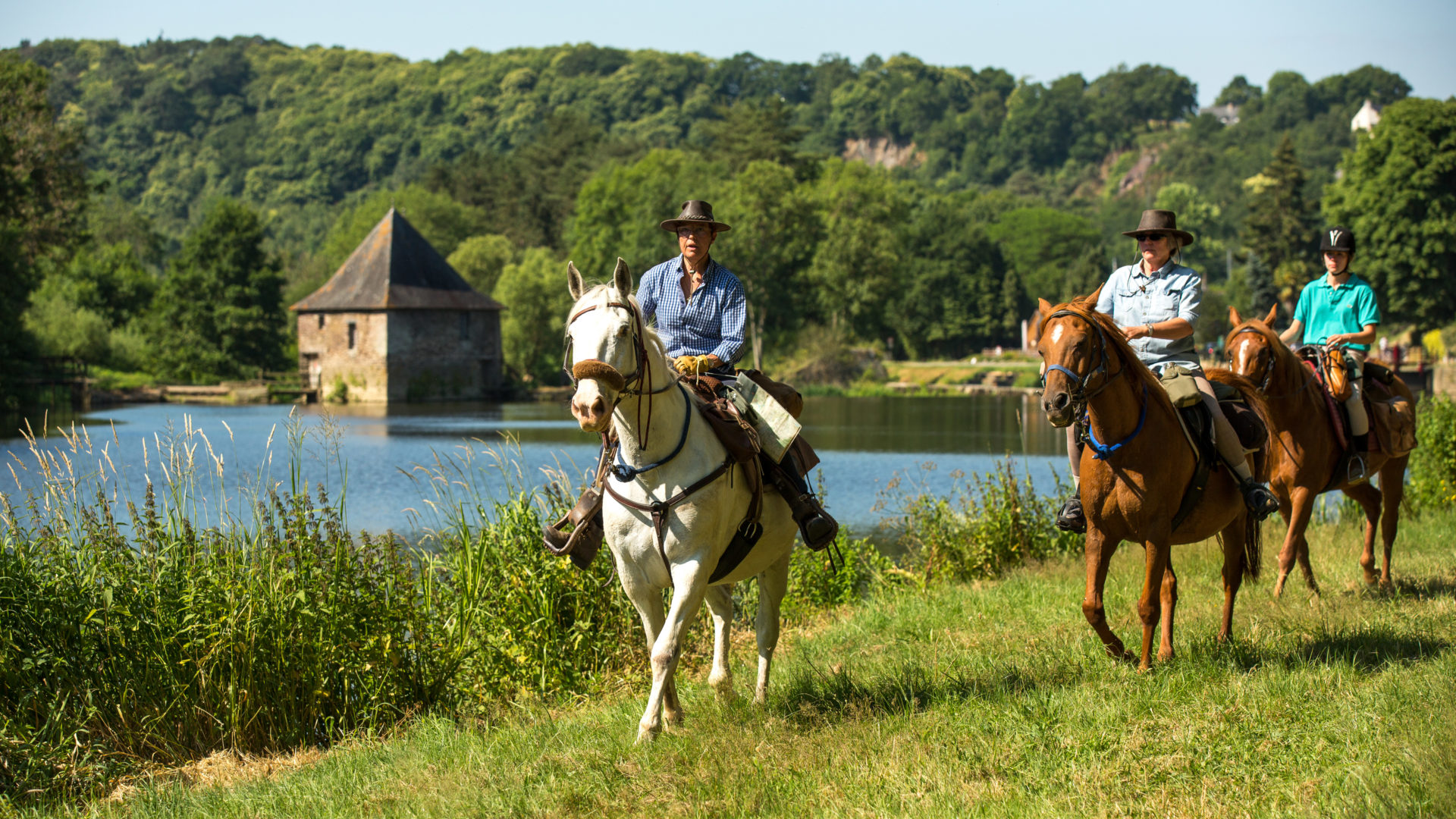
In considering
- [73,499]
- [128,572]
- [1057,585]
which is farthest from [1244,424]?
[73,499]

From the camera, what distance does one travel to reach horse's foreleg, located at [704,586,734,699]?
6.45m

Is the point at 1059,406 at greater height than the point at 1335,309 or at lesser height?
lesser

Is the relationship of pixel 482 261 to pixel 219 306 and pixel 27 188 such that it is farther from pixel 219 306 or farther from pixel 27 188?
pixel 27 188

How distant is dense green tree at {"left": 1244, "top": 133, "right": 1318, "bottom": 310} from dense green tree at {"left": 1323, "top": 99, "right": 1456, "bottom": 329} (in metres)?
20.2

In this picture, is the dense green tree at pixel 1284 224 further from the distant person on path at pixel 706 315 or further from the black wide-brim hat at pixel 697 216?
the black wide-brim hat at pixel 697 216

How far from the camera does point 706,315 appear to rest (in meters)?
6.59

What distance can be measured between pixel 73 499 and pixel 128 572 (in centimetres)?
76

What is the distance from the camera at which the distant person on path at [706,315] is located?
21.3ft

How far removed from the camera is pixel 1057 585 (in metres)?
9.55

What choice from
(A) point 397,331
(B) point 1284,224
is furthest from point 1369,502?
(B) point 1284,224

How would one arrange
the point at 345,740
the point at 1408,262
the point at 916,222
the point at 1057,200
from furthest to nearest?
the point at 1057,200, the point at 916,222, the point at 1408,262, the point at 345,740

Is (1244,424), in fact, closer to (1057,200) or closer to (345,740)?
(345,740)

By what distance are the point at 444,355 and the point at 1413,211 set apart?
49311mm

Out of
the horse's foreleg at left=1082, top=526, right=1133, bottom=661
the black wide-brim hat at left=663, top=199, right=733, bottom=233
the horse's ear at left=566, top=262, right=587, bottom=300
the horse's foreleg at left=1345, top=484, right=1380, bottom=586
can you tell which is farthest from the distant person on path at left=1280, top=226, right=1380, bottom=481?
the horse's ear at left=566, top=262, right=587, bottom=300
